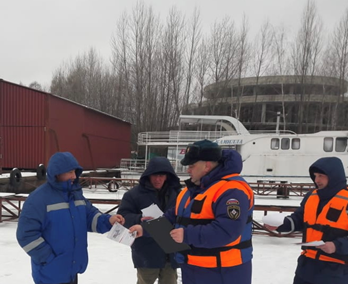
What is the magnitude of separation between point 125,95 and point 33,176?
2143 centimetres

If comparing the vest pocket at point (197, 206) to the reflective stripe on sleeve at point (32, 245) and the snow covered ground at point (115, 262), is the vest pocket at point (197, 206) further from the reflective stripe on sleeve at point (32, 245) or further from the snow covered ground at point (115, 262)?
the snow covered ground at point (115, 262)

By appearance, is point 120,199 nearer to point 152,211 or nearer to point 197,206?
point 152,211

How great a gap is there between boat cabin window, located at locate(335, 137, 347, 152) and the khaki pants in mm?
12904

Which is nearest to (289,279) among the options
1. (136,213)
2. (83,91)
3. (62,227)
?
(136,213)

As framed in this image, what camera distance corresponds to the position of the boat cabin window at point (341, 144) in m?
13.0

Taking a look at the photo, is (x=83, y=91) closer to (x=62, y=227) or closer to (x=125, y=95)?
(x=125, y=95)

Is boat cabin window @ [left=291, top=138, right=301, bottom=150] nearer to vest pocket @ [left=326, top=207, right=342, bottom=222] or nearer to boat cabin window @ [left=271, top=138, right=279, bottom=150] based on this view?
boat cabin window @ [left=271, top=138, right=279, bottom=150]

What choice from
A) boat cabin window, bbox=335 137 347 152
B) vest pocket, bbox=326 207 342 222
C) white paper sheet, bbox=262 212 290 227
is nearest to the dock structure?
boat cabin window, bbox=335 137 347 152

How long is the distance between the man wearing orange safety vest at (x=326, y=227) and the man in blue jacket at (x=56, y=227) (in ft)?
5.87

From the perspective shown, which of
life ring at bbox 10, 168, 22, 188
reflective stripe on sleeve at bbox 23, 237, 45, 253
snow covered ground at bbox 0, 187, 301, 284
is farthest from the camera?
life ring at bbox 10, 168, 22, 188

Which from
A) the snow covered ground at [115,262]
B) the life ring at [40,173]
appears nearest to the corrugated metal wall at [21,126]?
the life ring at [40,173]

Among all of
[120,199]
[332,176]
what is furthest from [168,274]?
[120,199]

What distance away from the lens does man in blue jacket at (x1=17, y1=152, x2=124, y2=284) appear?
1985mm

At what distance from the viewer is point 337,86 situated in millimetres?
26219
